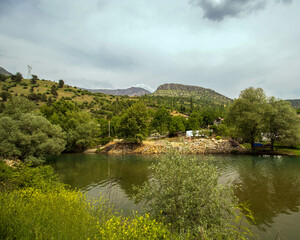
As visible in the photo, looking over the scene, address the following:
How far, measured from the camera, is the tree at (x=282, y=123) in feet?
136

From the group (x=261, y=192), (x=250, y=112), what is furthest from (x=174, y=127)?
(x=261, y=192)

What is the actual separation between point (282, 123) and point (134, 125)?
43370 mm

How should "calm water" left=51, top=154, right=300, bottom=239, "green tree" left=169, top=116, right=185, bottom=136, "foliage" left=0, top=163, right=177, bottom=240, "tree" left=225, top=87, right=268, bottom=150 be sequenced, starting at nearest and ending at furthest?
"foliage" left=0, top=163, right=177, bottom=240
"calm water" left=51, top=154, right=300, bottom=239
"tree" left=225, top=87, right=268, bottom=150
"green tree" left=169, top=116, right=185, bottom=136

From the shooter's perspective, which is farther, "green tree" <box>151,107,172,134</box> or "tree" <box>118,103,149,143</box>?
"green tree" <box>151,107,172,134</box>

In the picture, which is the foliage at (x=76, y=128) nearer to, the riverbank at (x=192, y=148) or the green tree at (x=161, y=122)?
the riverbank at (x=192, y=148)

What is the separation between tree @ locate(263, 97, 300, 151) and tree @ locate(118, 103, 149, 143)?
37891mm

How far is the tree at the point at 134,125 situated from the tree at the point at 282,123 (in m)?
37.9

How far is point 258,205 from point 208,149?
37.9 m

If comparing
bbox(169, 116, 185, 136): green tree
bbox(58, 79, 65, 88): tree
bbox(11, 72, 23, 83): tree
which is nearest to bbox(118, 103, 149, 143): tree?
bbox(169, 116, 185, 136): green tree

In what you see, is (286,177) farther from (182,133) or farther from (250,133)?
(182,133)

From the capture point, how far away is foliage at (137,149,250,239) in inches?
319

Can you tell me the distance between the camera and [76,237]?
5.50m

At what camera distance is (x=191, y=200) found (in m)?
8.23

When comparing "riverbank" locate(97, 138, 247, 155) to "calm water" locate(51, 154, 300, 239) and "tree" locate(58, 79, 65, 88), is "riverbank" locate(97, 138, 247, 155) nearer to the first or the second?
"calm water" locate(51, 154, 300, 239)
